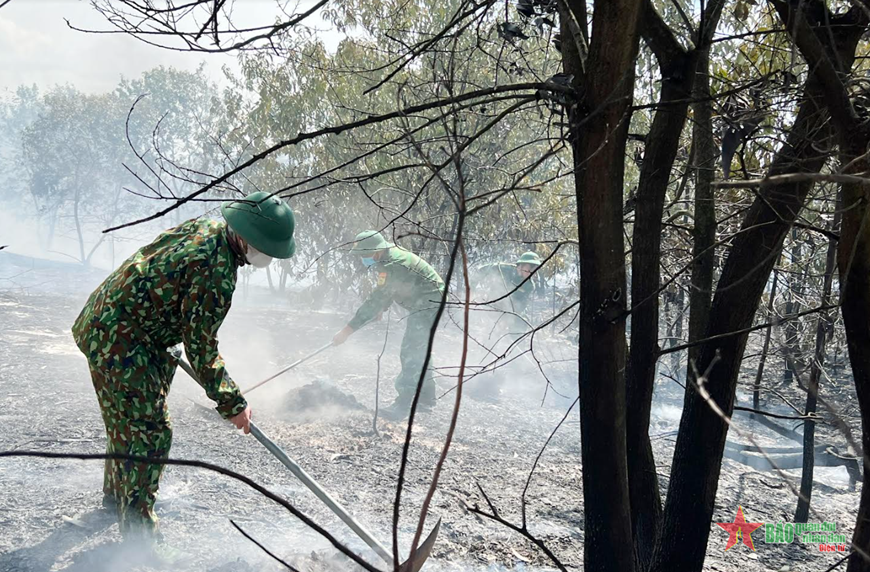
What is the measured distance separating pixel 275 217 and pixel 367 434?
3.27 meters

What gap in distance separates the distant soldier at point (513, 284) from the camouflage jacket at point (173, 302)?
4.86 metres

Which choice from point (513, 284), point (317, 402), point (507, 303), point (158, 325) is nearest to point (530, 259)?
point (513, 284)

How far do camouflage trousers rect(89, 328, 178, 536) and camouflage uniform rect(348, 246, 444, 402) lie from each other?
368 cm

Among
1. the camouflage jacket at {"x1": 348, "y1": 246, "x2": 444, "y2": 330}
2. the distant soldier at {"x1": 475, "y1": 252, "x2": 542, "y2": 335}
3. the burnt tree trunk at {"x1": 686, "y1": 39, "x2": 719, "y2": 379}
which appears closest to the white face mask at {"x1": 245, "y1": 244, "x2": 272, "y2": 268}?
the burnt tree trunk at {"x1": 686, "y1": 39, "x2": 719, "y2": 379}

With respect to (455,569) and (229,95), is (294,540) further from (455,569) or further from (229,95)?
(229,95)

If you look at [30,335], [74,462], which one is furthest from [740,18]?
[30,335]

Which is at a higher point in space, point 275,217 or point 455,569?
point 275,217

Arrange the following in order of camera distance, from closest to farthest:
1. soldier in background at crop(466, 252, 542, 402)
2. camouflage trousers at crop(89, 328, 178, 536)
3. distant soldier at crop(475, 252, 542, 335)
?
camouflage trousers at crop(89, 328, 178, 536) < soldier in background at crop(466, 252, 542, 402) < distant soldier at crop(475, 252, 542, 335)

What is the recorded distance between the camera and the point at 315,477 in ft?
15.4

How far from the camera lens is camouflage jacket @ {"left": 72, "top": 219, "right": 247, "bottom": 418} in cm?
304

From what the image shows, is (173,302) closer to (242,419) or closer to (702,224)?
(242,419)

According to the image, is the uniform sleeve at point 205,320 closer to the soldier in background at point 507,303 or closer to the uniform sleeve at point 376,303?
the uniform sleeve at point 376,303

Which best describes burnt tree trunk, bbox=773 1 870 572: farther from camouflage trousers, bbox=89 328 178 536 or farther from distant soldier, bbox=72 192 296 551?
camouflage trousers, bbox=89 328 178 536

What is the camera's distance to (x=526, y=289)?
9727 mm
